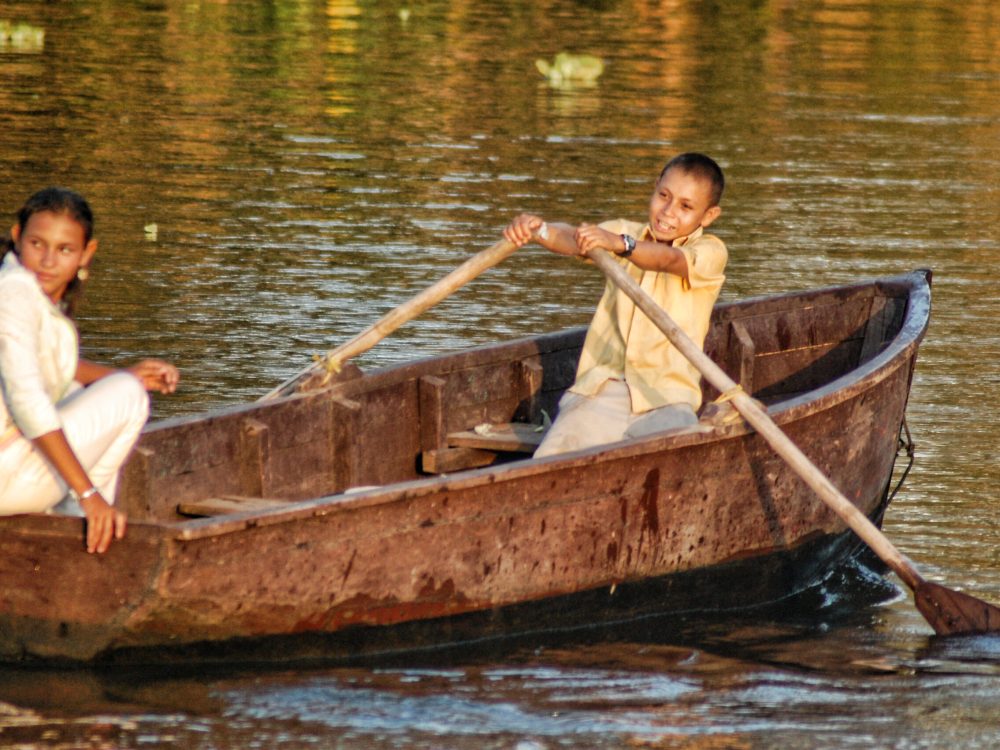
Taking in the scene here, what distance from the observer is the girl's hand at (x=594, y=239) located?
586cm

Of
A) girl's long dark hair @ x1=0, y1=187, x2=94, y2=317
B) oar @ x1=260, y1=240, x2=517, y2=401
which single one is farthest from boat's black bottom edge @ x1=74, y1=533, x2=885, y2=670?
girl's long dark hair @ x1=0, y1=187, x2=94, y2=317

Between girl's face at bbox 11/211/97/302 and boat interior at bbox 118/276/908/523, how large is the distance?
0.84m

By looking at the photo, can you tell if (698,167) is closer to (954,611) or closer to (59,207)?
(954,611)

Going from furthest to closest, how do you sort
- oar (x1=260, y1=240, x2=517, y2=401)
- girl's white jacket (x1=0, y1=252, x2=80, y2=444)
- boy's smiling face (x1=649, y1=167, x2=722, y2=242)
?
boy's smiling face (x1=649, y1=167, x2=722, y2=242)
oar (x1=260, y1=240, x2=517, y2=401)
girl's white jacket (x1=0, y1=252, x2=80, y2=444)

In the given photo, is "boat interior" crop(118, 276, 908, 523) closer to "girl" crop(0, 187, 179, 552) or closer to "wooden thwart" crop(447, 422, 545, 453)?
"wooden thwart" crop(447, 422, 545, 453)

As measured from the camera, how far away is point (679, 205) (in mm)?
6219

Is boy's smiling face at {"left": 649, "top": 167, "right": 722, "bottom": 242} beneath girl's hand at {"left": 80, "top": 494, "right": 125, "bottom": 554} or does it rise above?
above

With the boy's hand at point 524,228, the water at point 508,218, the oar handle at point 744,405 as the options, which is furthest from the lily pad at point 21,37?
the oar handle at point 744,405

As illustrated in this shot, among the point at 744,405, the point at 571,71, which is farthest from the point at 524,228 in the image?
the point at 571,71

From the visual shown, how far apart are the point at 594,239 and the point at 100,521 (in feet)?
6.19

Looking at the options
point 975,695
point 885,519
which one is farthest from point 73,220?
point 885,519

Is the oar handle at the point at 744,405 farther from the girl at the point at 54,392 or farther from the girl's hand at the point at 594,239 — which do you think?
the girl at the point at 54,392

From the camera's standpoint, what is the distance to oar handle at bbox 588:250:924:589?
232 inches

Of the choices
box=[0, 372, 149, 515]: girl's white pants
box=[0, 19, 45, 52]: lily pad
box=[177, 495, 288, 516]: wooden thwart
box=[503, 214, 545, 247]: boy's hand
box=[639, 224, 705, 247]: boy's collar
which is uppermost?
box=[0, 19, 45, 52]: lily pad
